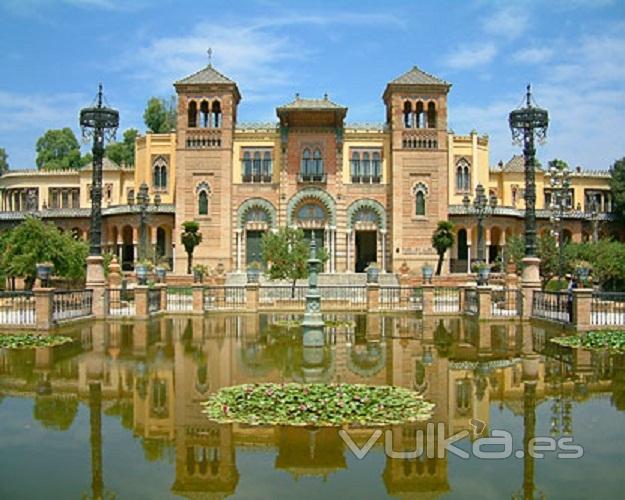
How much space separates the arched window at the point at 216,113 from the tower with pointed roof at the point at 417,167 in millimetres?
10894

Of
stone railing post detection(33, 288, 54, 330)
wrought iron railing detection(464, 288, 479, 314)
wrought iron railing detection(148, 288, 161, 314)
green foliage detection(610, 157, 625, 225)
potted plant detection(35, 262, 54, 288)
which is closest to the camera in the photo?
stone railing post detection(33, 288, 54, 330)

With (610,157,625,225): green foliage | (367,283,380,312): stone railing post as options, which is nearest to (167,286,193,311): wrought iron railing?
(367,283,380,312): stone railing post

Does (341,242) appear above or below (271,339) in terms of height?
above

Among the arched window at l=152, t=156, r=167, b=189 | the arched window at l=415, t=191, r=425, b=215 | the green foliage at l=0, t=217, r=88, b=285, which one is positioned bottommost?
the green foliage at l=0, t=217, r=88, b=285

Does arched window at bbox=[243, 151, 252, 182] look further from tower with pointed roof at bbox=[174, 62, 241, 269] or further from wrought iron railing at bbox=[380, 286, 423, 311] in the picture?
wrought iron railing at bbox=[380, 286, 423, 311]

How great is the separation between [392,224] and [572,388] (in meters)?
32.7

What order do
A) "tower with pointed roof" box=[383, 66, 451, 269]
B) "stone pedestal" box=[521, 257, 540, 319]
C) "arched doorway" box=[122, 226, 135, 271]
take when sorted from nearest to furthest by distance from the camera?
"stone pedestal" box=[521, 257, 540, 319] → "tower with pointed roof" box=[383, 66, 451, 269] → "arched doorway" box=[122, 226, 135, 271]

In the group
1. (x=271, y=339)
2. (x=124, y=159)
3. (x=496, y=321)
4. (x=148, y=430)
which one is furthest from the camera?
(x=124, y=159)

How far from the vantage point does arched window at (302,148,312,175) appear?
42969mm

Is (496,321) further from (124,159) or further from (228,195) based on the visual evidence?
(124,159)

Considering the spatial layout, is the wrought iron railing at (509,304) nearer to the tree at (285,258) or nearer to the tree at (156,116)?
the tree at (285,258)

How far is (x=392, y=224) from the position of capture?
42188 mm

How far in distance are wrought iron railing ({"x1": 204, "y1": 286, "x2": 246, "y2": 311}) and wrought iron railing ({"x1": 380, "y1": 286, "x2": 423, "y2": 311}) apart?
18.3 feet

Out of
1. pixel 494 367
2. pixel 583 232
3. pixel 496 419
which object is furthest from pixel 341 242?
pixel 496 419
